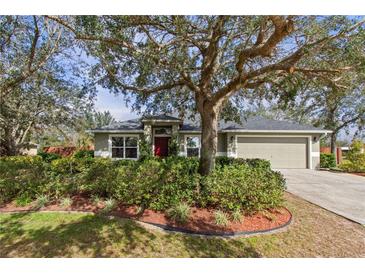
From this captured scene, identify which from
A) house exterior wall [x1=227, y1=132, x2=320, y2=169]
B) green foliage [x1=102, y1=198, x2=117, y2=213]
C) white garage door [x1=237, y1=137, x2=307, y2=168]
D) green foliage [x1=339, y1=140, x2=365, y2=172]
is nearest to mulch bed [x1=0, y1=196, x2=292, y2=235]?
green foliage [x1=102, y1=198, x2=117, y2=213]

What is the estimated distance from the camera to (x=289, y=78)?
6.62 meters

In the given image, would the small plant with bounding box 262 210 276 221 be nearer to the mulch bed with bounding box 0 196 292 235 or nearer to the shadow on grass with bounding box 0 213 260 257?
the mulch bed with bounding box 0 196 292 235

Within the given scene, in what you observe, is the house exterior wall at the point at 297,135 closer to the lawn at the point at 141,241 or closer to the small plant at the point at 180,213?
the lawn at the point at 141,241

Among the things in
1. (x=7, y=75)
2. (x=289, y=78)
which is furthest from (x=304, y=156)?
(x=7, y=75)

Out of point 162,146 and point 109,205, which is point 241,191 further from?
point 162,146

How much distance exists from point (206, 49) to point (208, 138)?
2861mm

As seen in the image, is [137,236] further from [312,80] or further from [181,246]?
[312,80]

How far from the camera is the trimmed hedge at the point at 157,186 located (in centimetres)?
541

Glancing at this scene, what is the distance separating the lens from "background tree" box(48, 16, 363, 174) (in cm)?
492

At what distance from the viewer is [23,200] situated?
20.4 feet

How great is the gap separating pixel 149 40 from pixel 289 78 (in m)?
4.25

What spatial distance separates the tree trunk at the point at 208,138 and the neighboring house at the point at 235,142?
871 centimetres

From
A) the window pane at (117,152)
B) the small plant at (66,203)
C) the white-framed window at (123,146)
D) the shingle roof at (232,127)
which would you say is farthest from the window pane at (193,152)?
the small plant at (66,203)

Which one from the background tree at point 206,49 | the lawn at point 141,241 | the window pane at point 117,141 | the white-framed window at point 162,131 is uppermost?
the background tree at point 206,49
